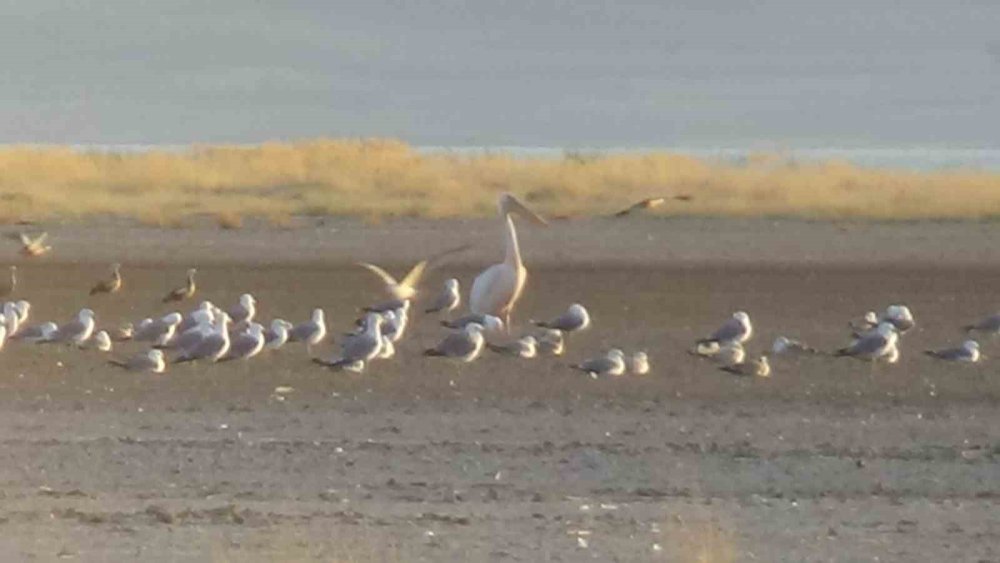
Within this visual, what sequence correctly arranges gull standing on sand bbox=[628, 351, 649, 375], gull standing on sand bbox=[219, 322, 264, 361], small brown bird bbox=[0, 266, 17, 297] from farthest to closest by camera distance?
small brown bird bbox=[0, 266, 17, 297] → gull standing on sand bbox=[219, 322, 264, 361] → gull standing on sand bbox=[628, 351, 649, 375]

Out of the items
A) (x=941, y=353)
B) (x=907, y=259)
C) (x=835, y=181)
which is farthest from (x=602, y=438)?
(x=835, y=181)

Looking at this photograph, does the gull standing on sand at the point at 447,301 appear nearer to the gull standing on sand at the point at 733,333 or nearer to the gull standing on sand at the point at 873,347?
the gull standing on sand at the point at 733,333

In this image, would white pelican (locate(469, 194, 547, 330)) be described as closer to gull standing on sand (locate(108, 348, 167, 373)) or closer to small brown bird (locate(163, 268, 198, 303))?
gull standing on sand (locate(108, 348, 167, 373))

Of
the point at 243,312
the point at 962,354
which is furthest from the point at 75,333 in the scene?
the point at 962,354

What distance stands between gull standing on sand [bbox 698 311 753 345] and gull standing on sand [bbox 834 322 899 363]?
788mm

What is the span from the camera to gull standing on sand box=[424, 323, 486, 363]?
56.1 feet

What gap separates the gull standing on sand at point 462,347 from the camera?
17109 millimetres

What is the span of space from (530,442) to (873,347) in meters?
4.57

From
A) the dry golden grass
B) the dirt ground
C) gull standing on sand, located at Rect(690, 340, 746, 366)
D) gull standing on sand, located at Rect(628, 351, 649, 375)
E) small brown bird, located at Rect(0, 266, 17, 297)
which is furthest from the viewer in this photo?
the dry golden grass

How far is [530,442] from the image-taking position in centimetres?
1310

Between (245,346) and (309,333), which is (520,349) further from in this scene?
(245,346)

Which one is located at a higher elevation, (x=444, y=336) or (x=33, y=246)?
(x=33, y=246)

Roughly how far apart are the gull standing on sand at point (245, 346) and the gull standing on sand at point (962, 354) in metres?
4.26

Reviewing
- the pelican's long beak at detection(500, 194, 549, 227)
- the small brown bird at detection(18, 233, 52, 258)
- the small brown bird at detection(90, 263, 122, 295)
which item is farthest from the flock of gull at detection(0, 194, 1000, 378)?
the small brown bird at detection(18, 233, 52, 258)
